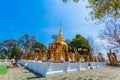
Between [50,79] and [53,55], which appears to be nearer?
[50,79]

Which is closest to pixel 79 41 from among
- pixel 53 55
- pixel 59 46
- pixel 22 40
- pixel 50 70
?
pixel 59 46

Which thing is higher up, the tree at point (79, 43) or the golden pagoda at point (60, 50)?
the tree at point (79, 43)

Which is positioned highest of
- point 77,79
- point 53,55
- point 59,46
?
point 59,46

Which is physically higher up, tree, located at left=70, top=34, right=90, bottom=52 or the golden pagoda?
tree, located at left=70, top=34, right=90, bottom=52

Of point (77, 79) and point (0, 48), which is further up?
point (0, 48)

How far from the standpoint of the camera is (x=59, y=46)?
27375 millimetres

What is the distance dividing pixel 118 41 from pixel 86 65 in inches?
601

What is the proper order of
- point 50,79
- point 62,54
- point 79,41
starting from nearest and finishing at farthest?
point 50,79 < point 62,54 < point 79,41

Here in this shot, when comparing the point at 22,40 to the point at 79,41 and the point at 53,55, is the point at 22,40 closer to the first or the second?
the point at 79,41

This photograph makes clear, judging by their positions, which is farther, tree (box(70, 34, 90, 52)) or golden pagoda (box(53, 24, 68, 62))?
tree (box(70, 34, 90, 52))

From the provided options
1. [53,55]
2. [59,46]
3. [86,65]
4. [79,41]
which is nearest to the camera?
[86,65]

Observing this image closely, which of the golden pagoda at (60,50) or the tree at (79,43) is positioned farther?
the tree at (79,43)

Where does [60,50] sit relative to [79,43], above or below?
below

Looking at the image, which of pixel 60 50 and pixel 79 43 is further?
pixel 79 43
